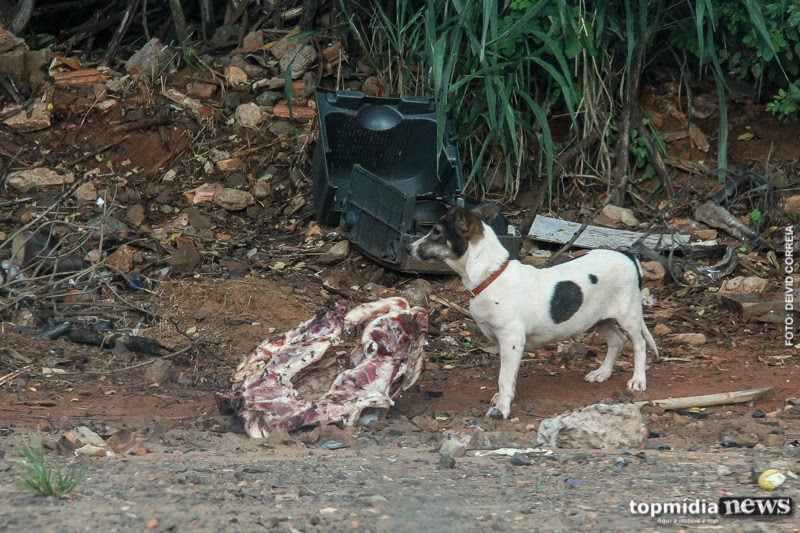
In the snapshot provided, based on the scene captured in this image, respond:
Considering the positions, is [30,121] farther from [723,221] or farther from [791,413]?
[791,413]

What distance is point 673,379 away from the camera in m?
5.21

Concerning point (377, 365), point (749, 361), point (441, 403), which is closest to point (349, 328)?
point (377, 365)

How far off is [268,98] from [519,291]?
15.0 feet

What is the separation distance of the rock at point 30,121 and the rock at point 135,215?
156 cm

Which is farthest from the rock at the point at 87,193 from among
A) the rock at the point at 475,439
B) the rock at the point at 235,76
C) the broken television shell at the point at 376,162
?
the rock at the point at 475,439

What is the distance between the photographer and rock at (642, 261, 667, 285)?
6605mm

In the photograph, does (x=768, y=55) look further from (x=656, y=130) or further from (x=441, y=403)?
(x=441, y=403)

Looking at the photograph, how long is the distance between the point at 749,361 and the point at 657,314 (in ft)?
2.85

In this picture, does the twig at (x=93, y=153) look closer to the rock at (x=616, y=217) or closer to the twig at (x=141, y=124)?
the twig at (x=141, y=124)

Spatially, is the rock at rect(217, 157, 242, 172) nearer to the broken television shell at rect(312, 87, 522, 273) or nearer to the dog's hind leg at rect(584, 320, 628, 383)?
the broken television shell at rect(312, 87, 522, 273)

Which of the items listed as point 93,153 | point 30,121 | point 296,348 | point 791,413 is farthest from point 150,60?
point 791,413

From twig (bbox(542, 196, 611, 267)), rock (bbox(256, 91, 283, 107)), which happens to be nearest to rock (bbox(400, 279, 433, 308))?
twig (bbox(542, 196, 611, 267))

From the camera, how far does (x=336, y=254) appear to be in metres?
7.08

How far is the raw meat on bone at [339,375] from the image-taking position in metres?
4.25
